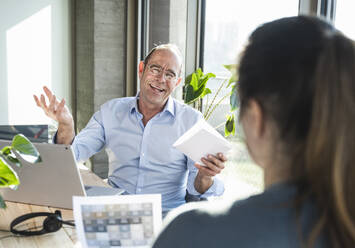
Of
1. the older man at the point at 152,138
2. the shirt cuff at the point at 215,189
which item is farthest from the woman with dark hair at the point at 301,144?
the older man at the point at 152,138

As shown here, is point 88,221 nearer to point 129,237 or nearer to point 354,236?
point 129,237

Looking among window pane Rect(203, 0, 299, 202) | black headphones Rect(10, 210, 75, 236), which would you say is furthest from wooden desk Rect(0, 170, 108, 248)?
window pane Rect(203, 0, 299, 202)

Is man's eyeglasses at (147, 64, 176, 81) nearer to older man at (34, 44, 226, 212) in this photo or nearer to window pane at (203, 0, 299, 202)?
older man at (34, 44, 226, 212)

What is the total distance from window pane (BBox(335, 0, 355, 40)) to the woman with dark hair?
5.26ft

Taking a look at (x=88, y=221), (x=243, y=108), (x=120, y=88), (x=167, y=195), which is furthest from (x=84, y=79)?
(x=243, y=108)

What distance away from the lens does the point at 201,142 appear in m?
1.54

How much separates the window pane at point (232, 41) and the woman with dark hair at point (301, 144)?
1980mm

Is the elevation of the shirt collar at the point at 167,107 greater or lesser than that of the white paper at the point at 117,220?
greater

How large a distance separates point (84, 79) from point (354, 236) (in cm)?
400

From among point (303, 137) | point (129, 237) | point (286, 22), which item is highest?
point (286, 22)

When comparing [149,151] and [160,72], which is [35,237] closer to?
[149,151]

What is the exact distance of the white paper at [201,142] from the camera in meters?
1.51

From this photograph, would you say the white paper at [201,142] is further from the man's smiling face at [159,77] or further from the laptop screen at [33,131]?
the laptop screen at [33,131]

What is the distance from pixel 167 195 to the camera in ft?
7.06
